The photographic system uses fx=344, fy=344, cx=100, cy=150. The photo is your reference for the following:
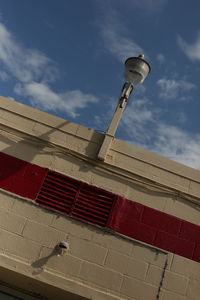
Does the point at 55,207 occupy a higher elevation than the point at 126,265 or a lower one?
higher

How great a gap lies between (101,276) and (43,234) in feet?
3.83

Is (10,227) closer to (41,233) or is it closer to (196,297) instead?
(41,233)

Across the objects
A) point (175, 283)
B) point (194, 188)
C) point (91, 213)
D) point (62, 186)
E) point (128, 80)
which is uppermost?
point (128, 80)

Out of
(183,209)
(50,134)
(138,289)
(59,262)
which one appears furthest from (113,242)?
(50,134)

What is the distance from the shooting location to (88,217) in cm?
592

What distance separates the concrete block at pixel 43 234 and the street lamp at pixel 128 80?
4.86 ft

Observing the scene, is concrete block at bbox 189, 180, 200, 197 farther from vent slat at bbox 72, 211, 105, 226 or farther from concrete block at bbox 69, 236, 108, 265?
concrete block at bbox 69, 236, 108, 265

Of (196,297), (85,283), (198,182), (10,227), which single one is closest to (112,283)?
(85,283)

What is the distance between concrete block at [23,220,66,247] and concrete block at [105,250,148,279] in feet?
2.80

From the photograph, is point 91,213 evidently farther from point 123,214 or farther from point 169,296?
point 169,296

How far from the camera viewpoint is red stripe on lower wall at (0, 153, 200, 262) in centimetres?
584

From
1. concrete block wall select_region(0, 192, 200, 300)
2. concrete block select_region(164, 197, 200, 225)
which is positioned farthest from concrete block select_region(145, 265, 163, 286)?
concrete block select_region(164, 197, 200, 225)

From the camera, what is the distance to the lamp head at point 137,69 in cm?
610

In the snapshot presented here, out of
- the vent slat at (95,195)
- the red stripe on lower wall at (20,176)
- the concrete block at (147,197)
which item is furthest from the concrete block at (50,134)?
the concrete block at (147,197)
